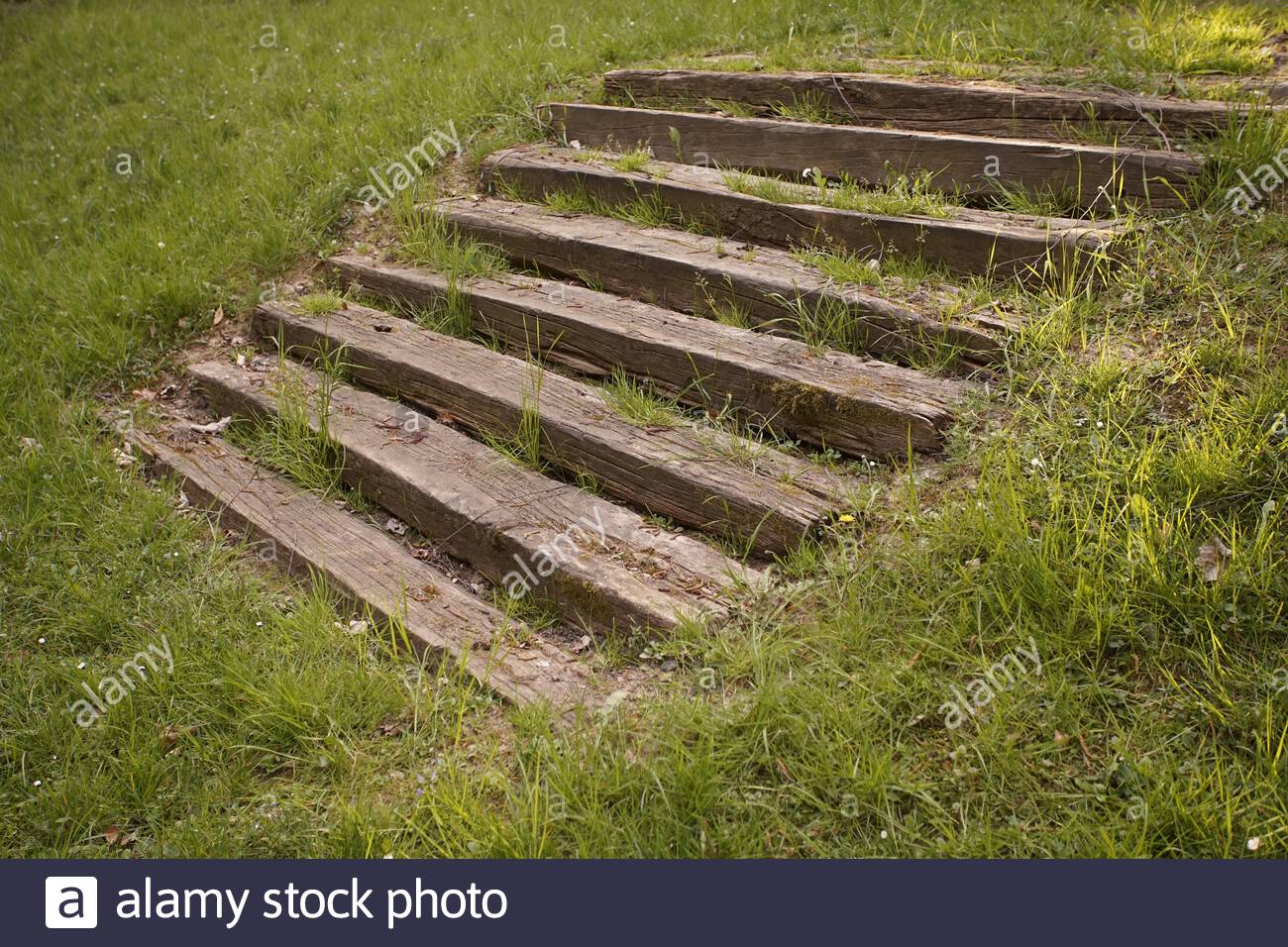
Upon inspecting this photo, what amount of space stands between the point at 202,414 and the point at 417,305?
4.37ft

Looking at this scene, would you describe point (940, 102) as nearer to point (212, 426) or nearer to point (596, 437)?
point (596, 437)

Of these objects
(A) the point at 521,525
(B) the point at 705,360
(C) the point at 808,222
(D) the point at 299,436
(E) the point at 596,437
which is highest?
(C) the point at 808,222

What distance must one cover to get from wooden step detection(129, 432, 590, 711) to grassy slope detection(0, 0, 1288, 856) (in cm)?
14

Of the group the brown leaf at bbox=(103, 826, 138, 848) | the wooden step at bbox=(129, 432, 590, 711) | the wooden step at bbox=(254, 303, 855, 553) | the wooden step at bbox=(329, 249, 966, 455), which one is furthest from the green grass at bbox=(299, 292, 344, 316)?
the brown leaf at bbox=(103, 826, 138, 848)

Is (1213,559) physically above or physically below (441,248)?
below

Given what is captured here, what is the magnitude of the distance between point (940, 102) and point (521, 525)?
3.34 meters

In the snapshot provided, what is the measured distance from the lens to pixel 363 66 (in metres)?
8.35

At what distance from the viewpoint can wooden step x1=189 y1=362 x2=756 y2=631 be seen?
3.58 meters

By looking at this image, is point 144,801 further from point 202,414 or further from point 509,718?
point 202,414

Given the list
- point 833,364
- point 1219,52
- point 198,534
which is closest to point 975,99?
point 1219,52

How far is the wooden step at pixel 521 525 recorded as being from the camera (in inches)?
141

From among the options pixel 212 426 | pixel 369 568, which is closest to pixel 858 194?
pixel 369 568

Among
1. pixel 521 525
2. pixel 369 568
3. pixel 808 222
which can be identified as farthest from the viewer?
pixel 808 222

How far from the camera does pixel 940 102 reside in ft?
17.6
